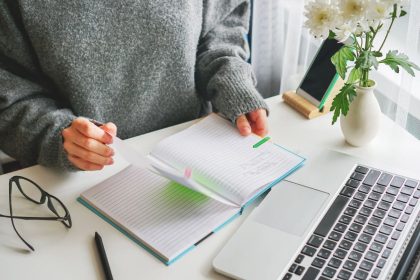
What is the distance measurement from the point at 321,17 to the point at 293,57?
0.64m

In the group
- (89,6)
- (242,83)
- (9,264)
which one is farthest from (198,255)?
(89,6)

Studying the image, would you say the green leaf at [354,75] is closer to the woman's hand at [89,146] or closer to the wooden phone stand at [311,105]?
the wooden phone stand at [311,105]

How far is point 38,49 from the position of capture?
0.97 meters

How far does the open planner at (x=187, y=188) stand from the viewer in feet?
2.49

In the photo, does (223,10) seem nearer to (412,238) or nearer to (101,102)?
(101,102)

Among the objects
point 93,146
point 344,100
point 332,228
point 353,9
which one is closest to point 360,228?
point 332,228

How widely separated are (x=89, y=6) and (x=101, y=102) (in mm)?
202

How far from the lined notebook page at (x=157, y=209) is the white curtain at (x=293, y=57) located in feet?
1.59

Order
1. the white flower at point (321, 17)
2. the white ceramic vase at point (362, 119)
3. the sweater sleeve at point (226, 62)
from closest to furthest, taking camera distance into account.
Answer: the white flower at point (321, 17) < the white ceramic vase at point (362, 119) < the sweater sleeve at point (226, 62)

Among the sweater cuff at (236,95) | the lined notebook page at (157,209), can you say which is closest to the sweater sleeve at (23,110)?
the lined notebook page at (157,209)

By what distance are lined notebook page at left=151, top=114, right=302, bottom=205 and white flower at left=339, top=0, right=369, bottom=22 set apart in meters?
0.26

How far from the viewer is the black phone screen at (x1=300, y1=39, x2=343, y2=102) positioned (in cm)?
104

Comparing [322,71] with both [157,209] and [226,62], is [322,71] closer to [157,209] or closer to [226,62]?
[226,62]

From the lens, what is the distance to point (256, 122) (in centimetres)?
99
